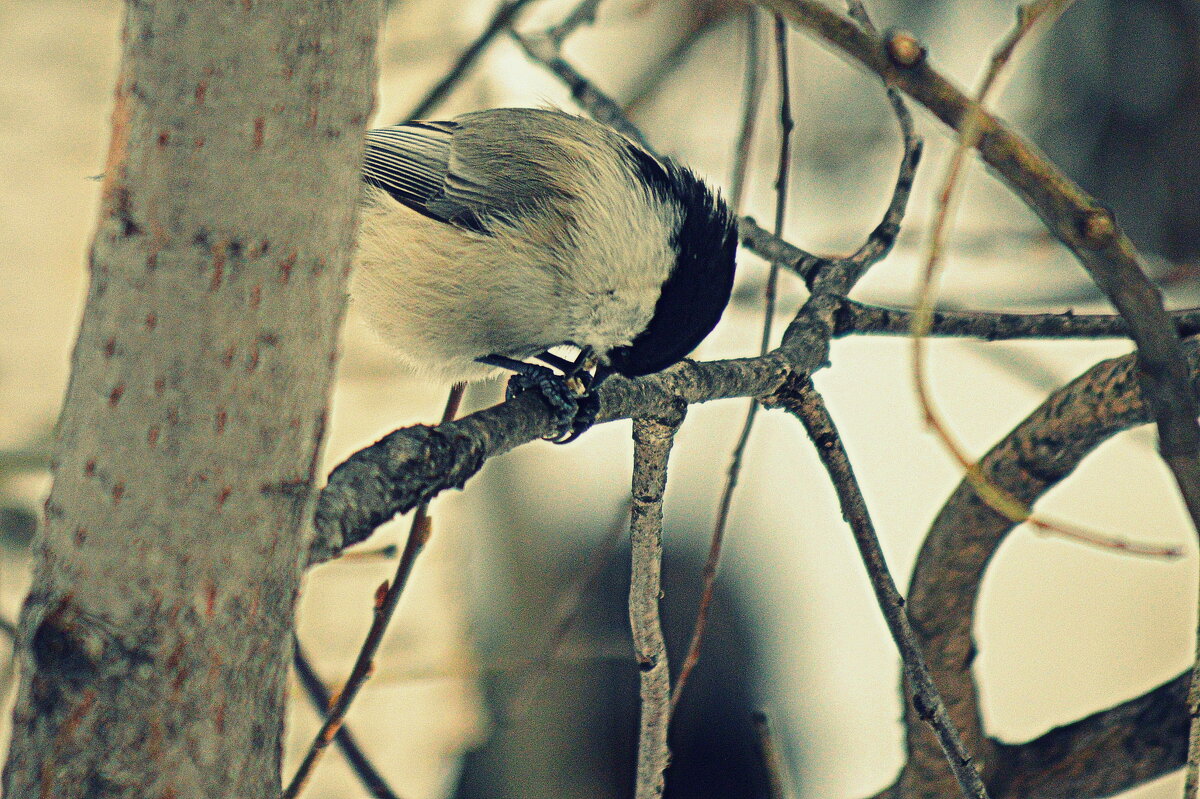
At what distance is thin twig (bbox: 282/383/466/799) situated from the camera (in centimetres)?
150

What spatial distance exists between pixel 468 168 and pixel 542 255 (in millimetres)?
403

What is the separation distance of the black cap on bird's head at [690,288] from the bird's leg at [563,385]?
0.09 metres

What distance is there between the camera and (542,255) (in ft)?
7.03

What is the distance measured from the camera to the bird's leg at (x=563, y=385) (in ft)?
5.97

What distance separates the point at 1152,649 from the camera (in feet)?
14.4

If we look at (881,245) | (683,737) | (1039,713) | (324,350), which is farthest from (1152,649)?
(324,350)

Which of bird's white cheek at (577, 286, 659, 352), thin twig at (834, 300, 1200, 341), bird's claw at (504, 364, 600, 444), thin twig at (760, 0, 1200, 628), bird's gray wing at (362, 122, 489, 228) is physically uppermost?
bird's gray wing at (362, 122, 489, 228)

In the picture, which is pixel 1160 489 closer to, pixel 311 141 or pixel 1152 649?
pixel 1152 649

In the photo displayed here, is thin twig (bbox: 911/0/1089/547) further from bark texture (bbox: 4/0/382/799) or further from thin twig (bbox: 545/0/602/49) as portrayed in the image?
thin twig (bbox: 545/0/602/49)

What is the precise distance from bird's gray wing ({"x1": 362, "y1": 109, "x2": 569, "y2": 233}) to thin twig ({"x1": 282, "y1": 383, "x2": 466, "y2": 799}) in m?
0.83

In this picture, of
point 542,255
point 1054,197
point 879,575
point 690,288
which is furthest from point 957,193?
point 542,255

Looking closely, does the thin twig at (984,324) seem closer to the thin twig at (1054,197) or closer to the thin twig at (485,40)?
the thin twig at (1054,197)

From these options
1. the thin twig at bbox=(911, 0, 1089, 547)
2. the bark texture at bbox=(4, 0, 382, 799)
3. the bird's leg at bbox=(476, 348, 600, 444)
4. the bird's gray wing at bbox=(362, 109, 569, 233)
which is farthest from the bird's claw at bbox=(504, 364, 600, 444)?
the bark texture at bbox=(4, 0, 382, 799)

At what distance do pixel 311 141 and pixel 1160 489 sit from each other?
405 centimetres
